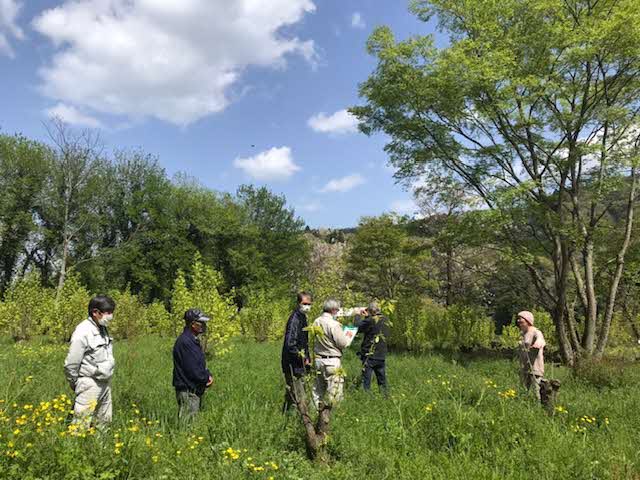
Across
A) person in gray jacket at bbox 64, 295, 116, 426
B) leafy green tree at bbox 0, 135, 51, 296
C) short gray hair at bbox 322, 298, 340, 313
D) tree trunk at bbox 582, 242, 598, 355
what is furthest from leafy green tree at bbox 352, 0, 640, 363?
leafy green tree at bbox 0, 135, 51, 296

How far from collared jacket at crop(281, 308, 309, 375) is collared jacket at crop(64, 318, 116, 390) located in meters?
2.16

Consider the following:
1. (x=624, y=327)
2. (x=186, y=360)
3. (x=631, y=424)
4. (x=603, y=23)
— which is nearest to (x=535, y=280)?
(x=603, y=23)

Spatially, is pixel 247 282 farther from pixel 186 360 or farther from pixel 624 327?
pixel 186 360

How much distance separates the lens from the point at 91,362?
452 cm

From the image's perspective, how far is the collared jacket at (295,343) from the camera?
5727 mm

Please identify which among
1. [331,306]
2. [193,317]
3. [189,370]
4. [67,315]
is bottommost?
[189,370]

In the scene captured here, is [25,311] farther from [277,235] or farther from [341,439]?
[277,235]

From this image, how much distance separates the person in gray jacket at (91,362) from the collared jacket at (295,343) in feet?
7.04

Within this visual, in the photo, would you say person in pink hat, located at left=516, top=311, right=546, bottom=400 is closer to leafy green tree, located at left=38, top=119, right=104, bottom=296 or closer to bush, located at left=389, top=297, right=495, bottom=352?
bush, located at left=389, top=297, right=495, bottom=352

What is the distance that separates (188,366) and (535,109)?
1178 cm

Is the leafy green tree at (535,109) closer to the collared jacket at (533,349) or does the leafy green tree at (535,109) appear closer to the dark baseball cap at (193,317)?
the collared jacket at (533,349)

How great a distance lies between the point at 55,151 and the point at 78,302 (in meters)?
19.5

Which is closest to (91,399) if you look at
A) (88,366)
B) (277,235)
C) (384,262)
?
(88,366)

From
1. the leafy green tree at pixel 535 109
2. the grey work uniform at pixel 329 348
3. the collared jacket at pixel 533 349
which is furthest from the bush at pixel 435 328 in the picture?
the grey work uniform at pixel 329 348
